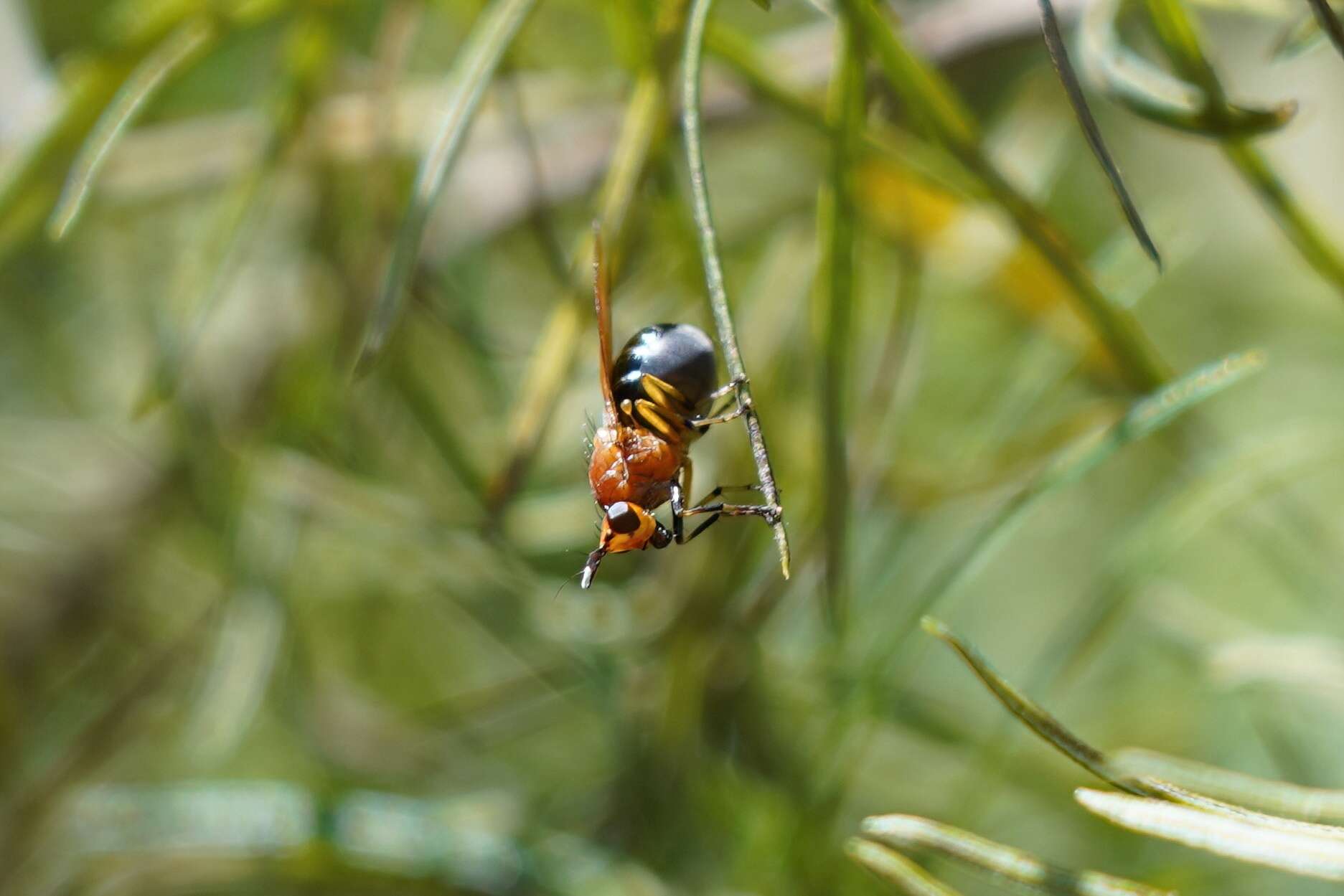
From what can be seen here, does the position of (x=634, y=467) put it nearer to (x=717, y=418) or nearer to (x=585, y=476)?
(x=717, y=418)

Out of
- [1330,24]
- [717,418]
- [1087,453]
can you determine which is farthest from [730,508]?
[1330,24]

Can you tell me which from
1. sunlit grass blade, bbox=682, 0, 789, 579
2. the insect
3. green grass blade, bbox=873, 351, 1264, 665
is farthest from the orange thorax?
sunlit grass blade, bbox=682, 0, 789, 579

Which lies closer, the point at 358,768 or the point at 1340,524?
the point at 358,768

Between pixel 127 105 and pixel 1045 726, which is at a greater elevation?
pixel 127 105

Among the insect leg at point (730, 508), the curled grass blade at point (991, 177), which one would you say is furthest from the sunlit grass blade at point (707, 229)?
the insect leg at point (730, 508)

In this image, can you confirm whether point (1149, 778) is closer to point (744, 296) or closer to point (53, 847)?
point (744, 296)

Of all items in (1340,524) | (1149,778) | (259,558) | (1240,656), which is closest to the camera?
(1149,778)

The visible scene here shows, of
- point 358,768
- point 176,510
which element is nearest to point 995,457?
point 358,768
